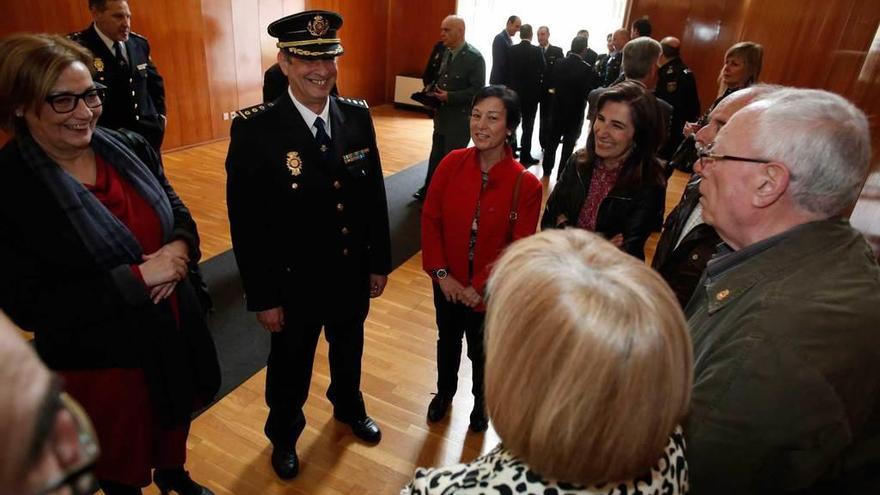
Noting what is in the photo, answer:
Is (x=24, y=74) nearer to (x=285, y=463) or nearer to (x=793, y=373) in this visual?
Answer: (x=285, y=463)

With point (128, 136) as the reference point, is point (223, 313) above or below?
below

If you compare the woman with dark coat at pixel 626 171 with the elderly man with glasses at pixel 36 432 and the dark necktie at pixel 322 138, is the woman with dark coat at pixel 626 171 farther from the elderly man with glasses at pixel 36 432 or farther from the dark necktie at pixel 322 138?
the elderly man with glasses at pixel 36 432

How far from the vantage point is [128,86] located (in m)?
3.08

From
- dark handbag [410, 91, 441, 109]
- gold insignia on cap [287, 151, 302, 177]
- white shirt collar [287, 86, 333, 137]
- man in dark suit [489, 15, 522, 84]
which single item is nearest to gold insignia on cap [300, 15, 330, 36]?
white shirt collar [287, 86, 333, 137]

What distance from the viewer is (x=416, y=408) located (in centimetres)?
254

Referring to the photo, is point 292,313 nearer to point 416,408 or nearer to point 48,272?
point 48,272

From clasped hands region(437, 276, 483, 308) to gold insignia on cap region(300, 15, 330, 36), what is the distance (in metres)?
1.11

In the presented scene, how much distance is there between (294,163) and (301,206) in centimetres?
16

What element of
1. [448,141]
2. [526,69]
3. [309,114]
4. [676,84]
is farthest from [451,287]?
[526,69]

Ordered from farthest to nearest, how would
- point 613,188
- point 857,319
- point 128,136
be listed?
point 613,188
point 128,136
point 857,319

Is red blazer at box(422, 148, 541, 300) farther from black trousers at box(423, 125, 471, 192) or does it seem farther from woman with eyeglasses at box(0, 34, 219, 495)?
black trousers at box(423, 125, 471, 192)

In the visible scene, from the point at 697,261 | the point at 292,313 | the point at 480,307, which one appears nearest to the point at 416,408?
the point at 480,307

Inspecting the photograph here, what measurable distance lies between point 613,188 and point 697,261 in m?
0.57

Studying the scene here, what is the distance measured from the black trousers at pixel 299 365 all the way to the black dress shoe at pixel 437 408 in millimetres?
431
